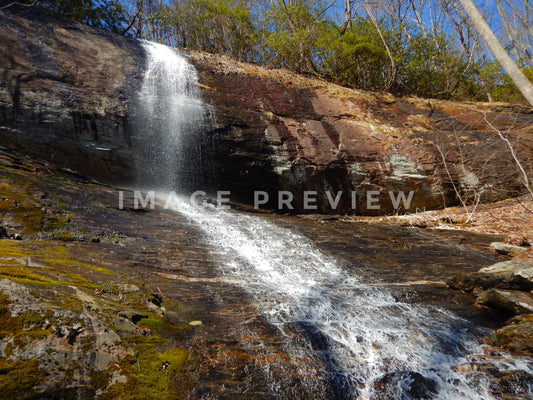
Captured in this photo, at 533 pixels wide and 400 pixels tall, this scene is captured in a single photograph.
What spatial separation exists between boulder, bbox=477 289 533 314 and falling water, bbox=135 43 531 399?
0.71 m

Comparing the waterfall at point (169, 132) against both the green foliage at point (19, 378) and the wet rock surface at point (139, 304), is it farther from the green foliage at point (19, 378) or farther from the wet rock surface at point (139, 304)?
the green foliage at point (19, 378)

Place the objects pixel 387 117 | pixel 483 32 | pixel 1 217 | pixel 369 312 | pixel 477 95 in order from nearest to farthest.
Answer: pixel 369 312 → pixel 1 217 → pixel 483 32 → pixel 387 117 → pixel 477 95

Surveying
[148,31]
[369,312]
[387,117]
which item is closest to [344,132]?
[387,117]

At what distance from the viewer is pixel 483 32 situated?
5992mm

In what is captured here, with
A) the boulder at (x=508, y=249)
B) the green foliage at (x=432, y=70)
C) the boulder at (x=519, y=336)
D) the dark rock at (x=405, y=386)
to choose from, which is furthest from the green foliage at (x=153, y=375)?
the green foliage at (x=432, y=70)

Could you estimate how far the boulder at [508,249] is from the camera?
5.80 m

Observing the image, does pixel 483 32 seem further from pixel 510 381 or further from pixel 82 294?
pixel 82 294

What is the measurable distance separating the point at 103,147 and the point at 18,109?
201cm

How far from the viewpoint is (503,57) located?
5.69m

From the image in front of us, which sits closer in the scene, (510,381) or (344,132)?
(510,381)

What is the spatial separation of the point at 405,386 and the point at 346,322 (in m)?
0.86

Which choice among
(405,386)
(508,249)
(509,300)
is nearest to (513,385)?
(405,386)

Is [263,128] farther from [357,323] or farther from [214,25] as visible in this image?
[214,25]

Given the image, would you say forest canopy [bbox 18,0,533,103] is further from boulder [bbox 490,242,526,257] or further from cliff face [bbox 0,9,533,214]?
boulder [bbox 490,242,526,257]
